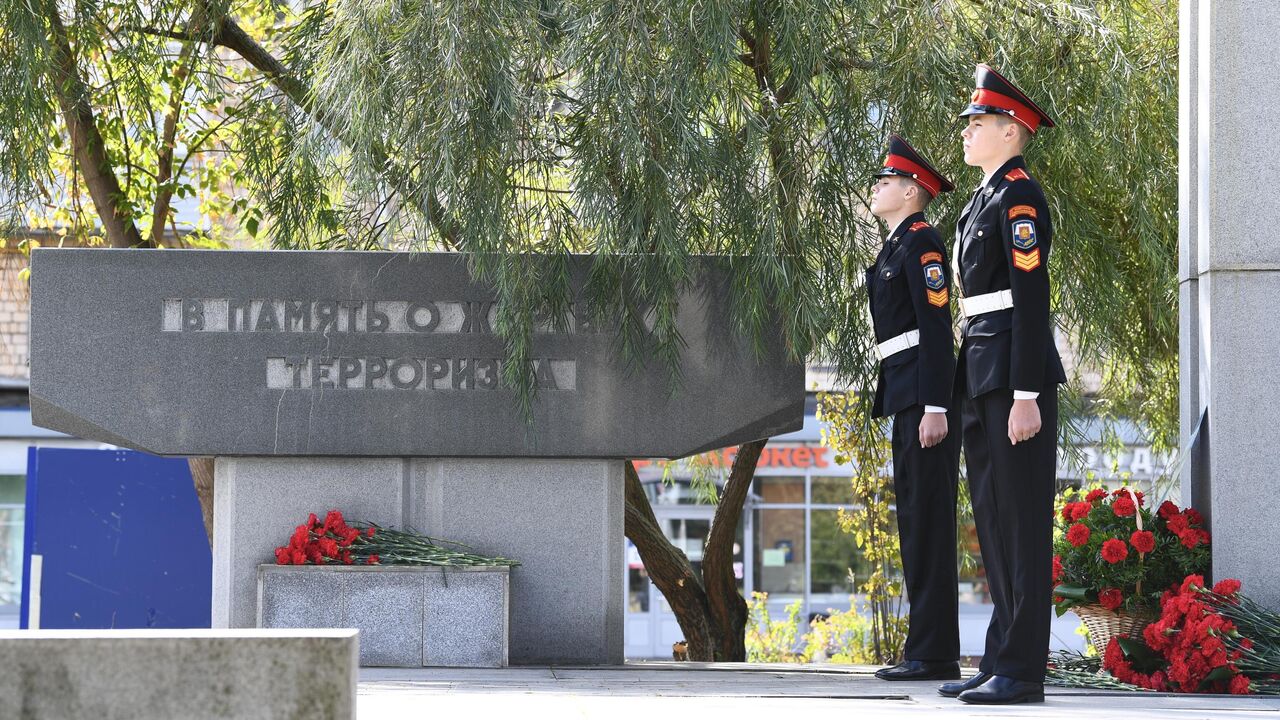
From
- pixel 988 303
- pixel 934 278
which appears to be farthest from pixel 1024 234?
pixel 934 278

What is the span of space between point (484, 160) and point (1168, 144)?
11.9ft

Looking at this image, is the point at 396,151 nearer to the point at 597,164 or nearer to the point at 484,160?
the point at 484,160

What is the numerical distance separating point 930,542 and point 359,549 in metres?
2.41

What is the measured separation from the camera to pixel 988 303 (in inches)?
190

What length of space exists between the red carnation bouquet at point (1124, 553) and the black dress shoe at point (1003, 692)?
959 mm

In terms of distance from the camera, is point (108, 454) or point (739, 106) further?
point (108, 454)

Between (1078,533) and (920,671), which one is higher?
(1078,533)

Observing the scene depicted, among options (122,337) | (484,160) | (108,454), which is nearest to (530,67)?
(484,160)

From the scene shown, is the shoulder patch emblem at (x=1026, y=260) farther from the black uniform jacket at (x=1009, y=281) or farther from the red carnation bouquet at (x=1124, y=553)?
the red carnation bouquet at (x=1124, y=553)

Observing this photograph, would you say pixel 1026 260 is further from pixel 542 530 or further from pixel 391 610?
pixel 391 610

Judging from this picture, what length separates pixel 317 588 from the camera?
6.17 m

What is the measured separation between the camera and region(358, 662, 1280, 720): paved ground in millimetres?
4234

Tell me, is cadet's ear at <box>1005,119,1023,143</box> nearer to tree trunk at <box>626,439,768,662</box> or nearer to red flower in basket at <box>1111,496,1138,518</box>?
red flower in basket at <box>1111,496,1138,518</box>

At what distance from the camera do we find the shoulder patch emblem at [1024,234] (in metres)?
4.71
